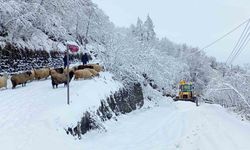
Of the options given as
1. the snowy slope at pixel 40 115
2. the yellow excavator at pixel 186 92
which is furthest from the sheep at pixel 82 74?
the yellow excavator at pixel 186 92

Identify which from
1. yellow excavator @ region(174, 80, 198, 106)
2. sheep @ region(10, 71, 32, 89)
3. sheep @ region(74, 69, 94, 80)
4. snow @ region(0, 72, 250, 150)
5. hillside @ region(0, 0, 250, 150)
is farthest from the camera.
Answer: yellow excavator @ region(174, 80, 198, 106)

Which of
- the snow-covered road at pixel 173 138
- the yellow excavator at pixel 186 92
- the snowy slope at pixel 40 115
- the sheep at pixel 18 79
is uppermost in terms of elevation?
the sheep at pixel 18 79

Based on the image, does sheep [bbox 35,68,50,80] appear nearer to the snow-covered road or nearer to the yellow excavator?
the snow-covered road

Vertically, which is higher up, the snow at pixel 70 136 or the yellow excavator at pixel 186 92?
the snow at pixel 70 136

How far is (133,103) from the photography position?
35.7m

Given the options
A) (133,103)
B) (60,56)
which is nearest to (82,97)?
(133,103)

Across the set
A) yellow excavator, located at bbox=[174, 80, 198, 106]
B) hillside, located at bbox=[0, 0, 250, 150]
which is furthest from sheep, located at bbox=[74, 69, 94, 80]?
yellow excavator, located at bbox=[174, 80, 198, 106]

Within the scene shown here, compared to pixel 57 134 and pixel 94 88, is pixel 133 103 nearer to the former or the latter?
pixel 94 88

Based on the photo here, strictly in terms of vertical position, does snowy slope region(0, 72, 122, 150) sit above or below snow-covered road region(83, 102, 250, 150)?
above

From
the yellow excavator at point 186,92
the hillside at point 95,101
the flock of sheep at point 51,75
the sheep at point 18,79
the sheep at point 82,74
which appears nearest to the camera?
the hillside at point 95,101

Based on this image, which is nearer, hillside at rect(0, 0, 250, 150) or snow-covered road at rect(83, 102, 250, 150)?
snow-covered road at rect(83, 102, 250, 150)

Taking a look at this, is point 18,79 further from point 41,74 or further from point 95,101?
point 95,101

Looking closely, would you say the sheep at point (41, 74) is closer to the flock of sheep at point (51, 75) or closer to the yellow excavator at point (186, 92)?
the flock of sheep at point (51, 75)

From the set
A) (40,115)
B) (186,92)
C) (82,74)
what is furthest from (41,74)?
(186,92)
